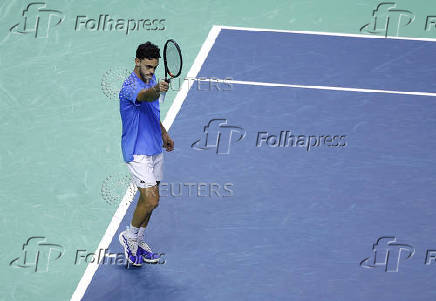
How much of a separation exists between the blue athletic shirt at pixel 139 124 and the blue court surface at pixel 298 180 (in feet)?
4.73

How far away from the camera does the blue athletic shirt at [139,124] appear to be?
11875mm

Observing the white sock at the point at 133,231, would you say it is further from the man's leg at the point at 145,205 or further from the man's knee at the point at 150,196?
the man's knee at the point at 150,196

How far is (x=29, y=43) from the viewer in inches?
711

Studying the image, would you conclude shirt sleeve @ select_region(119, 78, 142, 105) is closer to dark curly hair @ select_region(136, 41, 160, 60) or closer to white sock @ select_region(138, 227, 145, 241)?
dark curly hair @ select_region(136, 41, 160, 60)

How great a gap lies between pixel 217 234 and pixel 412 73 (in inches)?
222

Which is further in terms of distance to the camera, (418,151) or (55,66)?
(55,66)

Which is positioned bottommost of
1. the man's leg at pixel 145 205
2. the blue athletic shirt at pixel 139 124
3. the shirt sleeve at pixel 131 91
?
the man's leg at pixel 145 205

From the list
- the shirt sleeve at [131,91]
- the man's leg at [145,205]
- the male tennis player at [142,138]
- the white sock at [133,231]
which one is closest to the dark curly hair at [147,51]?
the male tennis player at [142,138]

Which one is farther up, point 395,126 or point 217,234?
point 395,126

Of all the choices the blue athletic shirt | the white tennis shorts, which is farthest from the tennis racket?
the white tennis shorts

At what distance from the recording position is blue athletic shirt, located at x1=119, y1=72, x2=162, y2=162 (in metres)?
11.9

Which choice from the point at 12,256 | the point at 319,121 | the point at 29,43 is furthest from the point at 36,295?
the point at 29,43

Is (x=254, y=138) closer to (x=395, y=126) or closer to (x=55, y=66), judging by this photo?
(x=395, y=126)

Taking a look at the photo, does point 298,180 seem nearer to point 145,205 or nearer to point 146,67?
point 145,205
